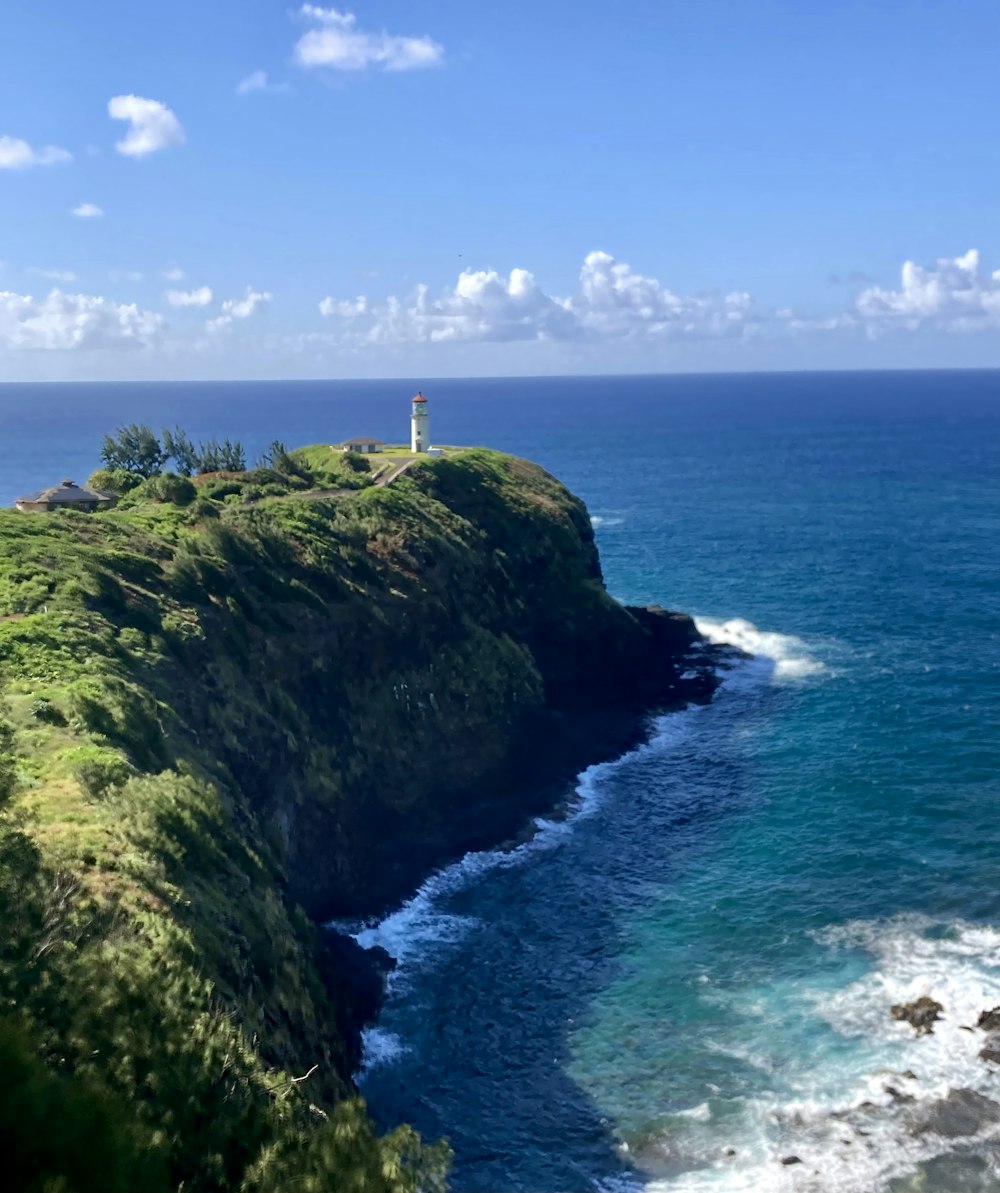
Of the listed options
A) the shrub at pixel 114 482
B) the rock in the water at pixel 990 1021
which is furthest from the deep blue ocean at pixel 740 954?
the shrub at pixel 114 482

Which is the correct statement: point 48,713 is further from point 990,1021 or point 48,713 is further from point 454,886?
point 990,1021

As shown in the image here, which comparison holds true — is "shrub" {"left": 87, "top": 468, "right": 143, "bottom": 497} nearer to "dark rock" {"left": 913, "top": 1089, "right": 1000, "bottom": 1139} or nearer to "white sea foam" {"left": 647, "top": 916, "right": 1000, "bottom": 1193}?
"white sea foam" {"left": 647, "top": 916, "right": 1000, "bottom": 1193}

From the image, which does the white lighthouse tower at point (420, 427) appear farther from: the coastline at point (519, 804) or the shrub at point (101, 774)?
the shrub at point (101, 774)

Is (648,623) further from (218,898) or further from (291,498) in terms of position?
(218,898)

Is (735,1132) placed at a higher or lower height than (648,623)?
lower

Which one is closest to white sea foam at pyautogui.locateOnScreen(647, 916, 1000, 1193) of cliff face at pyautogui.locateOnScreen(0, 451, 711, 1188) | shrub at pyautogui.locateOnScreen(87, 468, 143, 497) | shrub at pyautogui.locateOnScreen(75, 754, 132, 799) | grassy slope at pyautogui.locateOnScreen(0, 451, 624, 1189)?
grassy slope at pyautogui.locateOnScreen(0, 451, 624, 1189)

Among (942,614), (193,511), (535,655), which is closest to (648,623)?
(535,655)
